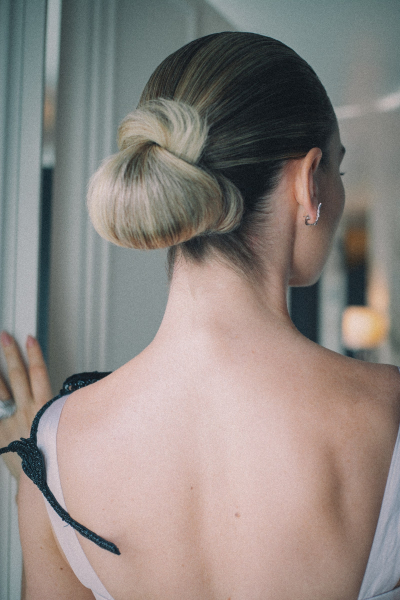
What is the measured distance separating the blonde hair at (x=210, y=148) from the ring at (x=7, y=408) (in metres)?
0.55

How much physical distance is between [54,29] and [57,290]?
2.05ft

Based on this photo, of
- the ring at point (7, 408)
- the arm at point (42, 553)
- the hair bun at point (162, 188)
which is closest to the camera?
the hair bun at point (162, 188)

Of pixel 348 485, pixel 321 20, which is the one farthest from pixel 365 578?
pixel 321 20

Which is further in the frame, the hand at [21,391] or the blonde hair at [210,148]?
the hand at [21,391]

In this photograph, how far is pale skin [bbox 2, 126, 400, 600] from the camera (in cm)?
54

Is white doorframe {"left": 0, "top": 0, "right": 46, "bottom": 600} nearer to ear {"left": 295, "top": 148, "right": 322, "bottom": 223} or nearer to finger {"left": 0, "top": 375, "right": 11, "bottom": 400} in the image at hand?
finger {"left": 0, "top": 375, "right": 11, "bottom": 400}

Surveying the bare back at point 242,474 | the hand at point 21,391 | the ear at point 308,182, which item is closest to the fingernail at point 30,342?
the hand at point 21,391

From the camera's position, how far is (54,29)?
1.02 m

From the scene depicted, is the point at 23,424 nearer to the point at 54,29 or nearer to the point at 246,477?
the point at 246,477

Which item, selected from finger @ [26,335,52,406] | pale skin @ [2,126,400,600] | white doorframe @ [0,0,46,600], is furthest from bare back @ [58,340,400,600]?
white doorframe @ [0,0,46,600]

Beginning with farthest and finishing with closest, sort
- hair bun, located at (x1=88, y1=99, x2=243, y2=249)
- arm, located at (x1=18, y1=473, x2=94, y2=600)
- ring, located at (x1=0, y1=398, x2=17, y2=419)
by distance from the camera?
ring, located at (x1=0, y1=398, x2=17, y2=419), arm, located at (x1=18, y1=473, x2=94, y2=600), hair bun, located at (x1=88, y1=99, x2=243, y2=249)

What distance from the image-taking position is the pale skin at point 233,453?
1.76 feet

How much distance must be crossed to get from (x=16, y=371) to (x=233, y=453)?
608 mm

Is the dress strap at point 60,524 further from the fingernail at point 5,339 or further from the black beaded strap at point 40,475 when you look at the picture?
the fingernail at point 5,339
